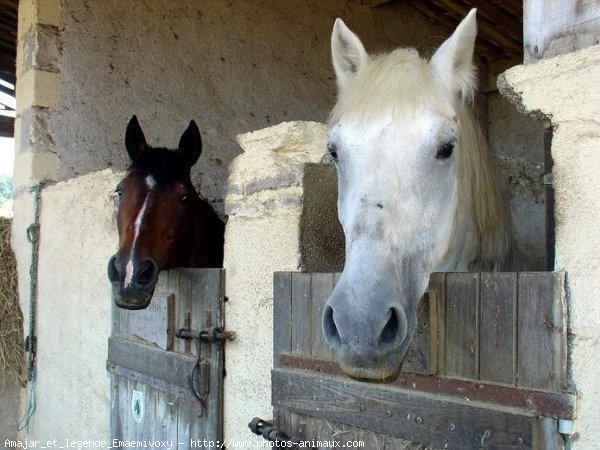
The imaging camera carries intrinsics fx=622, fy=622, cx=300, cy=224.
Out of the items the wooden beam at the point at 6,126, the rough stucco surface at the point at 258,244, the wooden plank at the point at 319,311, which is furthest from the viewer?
the wooden beam at the point at 6,126

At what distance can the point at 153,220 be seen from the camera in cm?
297

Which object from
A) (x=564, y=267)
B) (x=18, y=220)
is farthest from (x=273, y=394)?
(x=18, y=220)

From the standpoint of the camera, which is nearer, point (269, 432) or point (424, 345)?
point (424, 345)

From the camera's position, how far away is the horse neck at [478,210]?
1.97 m

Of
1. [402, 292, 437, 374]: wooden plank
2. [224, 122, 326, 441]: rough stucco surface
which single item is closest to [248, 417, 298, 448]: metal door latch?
[224, 122, 326, 441]: rough stucco surface

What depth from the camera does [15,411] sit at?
15.5 feet

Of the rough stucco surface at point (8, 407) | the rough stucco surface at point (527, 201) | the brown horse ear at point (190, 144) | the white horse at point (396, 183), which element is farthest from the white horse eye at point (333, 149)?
the rough stucco surface at point (8, 407)

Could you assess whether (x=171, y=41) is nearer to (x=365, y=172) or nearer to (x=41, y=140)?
(x=41, y=140)

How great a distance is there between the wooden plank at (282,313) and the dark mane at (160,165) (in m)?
1.11

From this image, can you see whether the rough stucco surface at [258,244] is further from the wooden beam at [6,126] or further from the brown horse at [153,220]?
the wooden beam at [6,126]

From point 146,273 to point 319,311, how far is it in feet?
3.50

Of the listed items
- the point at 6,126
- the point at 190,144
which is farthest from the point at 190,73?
the point at 6,126

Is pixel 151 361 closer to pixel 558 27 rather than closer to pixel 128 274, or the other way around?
pixel 128 274

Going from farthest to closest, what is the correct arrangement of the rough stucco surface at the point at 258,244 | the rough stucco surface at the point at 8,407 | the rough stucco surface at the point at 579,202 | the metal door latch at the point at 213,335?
1. the rough stucco surface at the point at 8,407
2. the metal door latch at the point at 213,335
3. the rough stucco surface at the point at 258,244
4. the rough stucco surface at the point at 579,202
